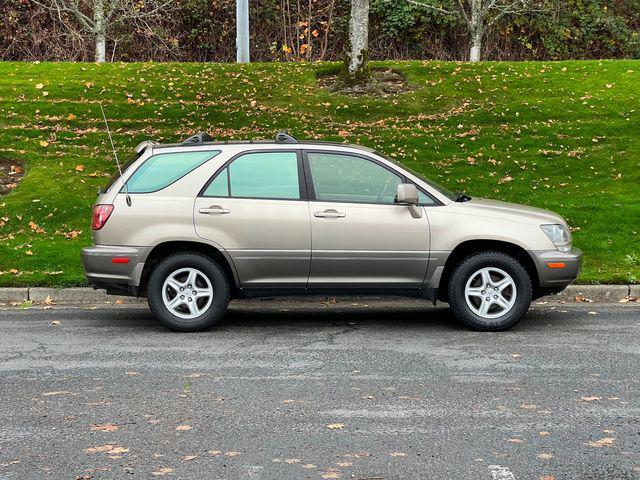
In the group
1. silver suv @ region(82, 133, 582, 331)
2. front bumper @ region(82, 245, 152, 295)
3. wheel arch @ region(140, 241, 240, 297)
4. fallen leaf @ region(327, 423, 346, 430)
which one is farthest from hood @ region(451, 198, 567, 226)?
fallen leaf @ region(327, 423, 346, 430)

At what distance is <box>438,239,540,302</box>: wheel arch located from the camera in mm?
8852

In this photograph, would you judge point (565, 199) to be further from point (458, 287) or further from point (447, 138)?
point (458, 287)

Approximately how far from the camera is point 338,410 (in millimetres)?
5926

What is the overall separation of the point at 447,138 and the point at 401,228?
9153 mm

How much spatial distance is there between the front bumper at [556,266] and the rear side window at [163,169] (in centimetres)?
321

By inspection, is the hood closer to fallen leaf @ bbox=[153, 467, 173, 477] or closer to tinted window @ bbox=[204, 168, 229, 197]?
tinted window @ bbox=[204, 168, 229, 197]

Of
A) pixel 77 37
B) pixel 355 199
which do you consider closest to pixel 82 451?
pixel 355 199

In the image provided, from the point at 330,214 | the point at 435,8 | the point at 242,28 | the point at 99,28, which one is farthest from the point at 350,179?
the point at 435,8

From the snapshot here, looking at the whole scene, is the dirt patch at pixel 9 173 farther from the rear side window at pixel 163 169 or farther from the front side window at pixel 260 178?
the front side window at pixel 260 178

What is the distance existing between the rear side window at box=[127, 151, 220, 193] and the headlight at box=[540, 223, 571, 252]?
126 inches

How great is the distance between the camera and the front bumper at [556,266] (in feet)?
28.7

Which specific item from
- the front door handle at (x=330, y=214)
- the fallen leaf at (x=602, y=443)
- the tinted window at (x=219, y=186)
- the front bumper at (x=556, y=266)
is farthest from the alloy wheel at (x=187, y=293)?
the fallen leaf at (x=602, y=443)

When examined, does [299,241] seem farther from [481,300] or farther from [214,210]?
[481,300]

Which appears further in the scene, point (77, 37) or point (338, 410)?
point (77, 37)
